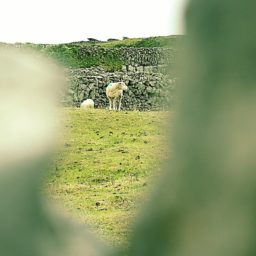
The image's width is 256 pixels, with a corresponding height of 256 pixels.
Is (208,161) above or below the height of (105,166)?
above

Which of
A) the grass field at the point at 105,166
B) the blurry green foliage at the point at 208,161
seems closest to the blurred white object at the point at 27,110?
the blurry green foliage at the point at 208,161

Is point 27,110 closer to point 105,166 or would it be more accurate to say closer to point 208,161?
point 208,161

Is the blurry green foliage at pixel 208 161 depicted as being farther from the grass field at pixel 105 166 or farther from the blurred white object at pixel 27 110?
the grass field at pixel 105 166

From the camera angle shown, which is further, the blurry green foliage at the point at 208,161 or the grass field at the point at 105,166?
the grass field at the point at 105,166

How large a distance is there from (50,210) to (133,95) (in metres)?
27.9

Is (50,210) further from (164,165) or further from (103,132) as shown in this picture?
(103,132)

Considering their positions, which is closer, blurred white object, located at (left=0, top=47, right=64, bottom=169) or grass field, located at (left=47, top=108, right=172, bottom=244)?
blurred white object, located at (left=0, top=47, right=64, bottom=169)

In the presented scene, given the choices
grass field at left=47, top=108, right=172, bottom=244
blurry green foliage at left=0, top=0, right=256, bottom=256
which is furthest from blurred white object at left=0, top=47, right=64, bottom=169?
grass field at left=47, top=108, right=172, bottom=244

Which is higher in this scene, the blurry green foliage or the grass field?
the blurry green foliage

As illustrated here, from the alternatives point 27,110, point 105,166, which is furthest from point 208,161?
point 105,166

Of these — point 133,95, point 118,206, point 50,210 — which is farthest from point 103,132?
point 50,210

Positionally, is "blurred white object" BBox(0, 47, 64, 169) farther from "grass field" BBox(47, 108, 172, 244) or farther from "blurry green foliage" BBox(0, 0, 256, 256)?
"grass field" BBox(47, 108, 172, 244)

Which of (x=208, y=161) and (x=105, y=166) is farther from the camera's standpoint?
(x=105, y=166)

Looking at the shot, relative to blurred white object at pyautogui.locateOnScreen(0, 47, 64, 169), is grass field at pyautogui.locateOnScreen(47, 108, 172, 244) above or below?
below
